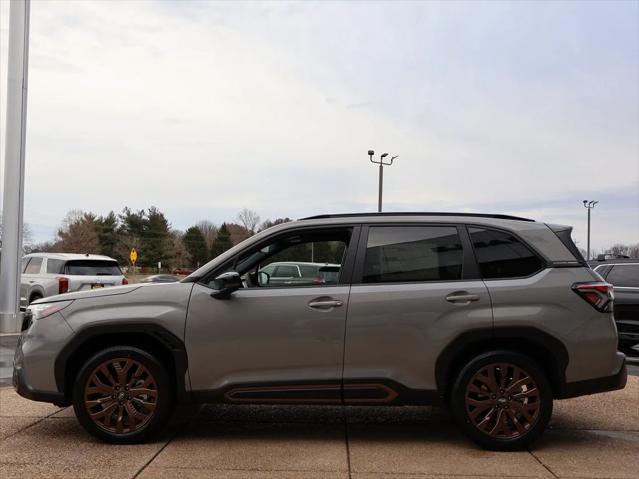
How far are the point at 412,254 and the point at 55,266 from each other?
1074 cm

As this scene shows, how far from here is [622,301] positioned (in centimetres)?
1015

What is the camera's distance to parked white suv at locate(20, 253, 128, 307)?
12852 millimetres

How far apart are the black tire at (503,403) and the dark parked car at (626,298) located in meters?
6.45

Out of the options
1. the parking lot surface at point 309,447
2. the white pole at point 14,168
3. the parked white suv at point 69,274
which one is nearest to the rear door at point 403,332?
the parking lot surface at point 309,447

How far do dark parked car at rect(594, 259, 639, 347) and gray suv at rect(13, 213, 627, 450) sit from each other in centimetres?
600

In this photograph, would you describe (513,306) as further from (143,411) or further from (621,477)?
(143,411)

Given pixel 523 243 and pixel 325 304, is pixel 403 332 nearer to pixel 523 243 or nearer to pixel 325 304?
pixel 325 304

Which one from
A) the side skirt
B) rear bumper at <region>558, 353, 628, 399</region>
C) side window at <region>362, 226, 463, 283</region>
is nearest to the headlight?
the side skirt

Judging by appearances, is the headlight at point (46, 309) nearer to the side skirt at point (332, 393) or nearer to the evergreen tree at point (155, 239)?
the side skirt at point (332, 393)

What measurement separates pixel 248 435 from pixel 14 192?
1049 centimetres

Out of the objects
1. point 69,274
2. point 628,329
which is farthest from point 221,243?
point 628,329

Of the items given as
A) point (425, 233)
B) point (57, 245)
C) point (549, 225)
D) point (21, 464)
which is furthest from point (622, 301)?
point (57, 245)

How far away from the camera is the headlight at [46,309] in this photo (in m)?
4.80

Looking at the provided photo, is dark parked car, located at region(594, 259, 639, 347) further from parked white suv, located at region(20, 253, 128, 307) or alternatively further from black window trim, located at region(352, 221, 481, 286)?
parked white suv, located at region(20, 253, 128, 307)
